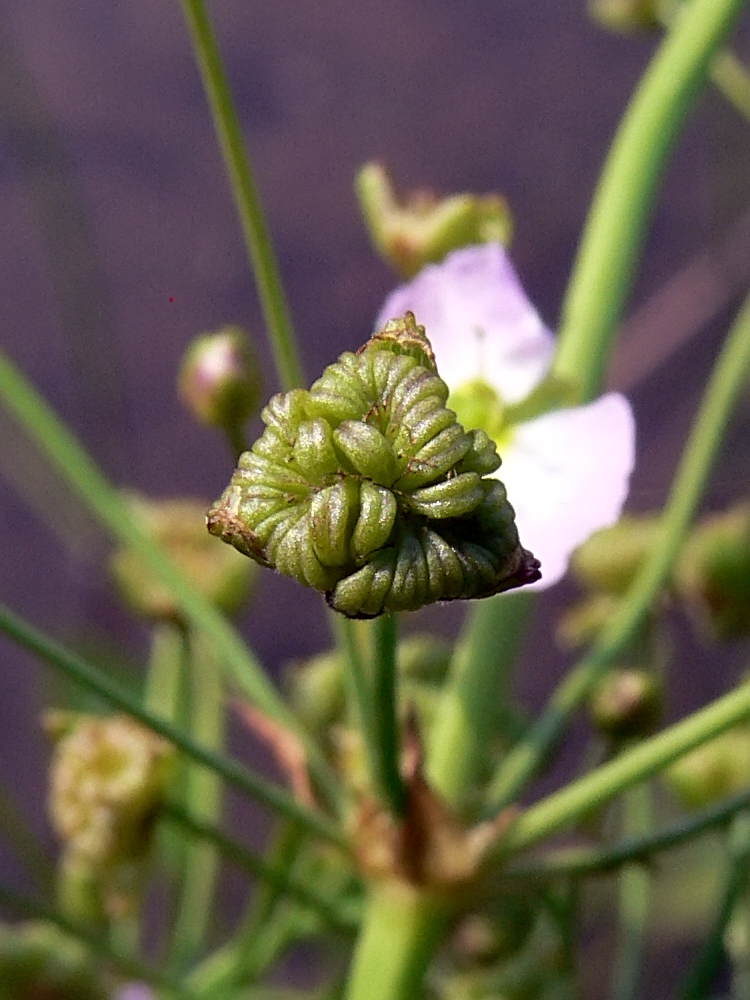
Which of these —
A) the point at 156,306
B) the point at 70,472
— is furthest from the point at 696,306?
the point at 70,472

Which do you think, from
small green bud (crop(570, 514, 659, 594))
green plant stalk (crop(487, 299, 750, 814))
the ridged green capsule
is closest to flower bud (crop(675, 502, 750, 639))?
small green bud (crop(570, 514, 659, 594))

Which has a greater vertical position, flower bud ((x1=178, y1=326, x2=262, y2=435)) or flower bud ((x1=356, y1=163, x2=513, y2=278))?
flower bud ((x1=356, y1=163, x2=513, y2=278))

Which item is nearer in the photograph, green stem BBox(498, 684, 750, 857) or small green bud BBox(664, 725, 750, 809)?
green stem BBox(498, 684, 750, 857)

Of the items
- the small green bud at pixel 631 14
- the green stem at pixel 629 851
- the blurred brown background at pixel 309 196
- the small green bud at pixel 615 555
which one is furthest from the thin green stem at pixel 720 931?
the blurred brown background at pixel 309 196

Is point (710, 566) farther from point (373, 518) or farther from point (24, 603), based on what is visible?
point (24, 603)

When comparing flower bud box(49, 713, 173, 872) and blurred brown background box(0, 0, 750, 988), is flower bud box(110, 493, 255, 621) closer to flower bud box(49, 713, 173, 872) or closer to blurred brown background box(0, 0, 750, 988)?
flower bud box(49, 713, 173, 872)

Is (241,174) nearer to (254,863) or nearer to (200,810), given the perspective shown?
(254,863)

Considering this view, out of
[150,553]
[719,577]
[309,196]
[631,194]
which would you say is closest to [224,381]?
[150,553]
